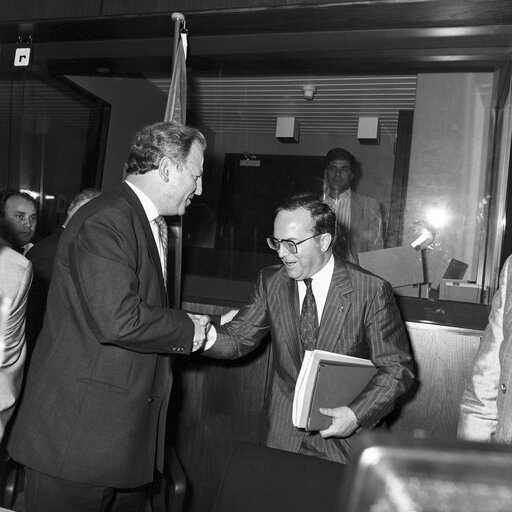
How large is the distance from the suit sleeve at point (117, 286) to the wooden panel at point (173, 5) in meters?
1.81

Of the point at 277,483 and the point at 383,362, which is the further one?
the point at 383,362

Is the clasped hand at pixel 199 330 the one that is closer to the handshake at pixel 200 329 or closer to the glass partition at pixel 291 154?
the handshake at pixel 200 329

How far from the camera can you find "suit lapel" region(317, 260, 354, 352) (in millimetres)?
2260

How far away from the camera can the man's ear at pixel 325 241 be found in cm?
232

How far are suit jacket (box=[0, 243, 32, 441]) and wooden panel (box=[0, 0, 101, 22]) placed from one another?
2.24m

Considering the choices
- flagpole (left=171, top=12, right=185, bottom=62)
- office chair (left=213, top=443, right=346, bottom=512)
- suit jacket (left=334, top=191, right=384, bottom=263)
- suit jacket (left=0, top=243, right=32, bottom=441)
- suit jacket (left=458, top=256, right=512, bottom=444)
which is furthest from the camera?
suit jacket (left=334, top=191, right=384, bottom=263)

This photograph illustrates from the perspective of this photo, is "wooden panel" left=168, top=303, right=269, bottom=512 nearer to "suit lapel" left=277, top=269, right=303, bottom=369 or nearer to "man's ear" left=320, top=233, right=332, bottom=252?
"suit lapel" left=277, top=269, right=303, bottom=369

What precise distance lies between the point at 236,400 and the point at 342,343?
45.8 inches

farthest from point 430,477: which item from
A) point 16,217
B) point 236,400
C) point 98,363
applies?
point 16,217

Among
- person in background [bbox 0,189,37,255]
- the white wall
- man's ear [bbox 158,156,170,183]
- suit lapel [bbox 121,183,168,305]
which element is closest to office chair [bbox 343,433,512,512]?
suit lapel [bbox 121,183,168,305]

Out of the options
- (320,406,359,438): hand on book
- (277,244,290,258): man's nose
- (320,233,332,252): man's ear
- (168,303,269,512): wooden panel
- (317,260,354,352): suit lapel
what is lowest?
(168,303,269,512): wooden panel

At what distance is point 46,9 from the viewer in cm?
368

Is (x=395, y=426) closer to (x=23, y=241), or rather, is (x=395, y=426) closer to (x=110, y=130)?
(x=23, y=241)

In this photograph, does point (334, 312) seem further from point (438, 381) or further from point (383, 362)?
point (438, 381)
